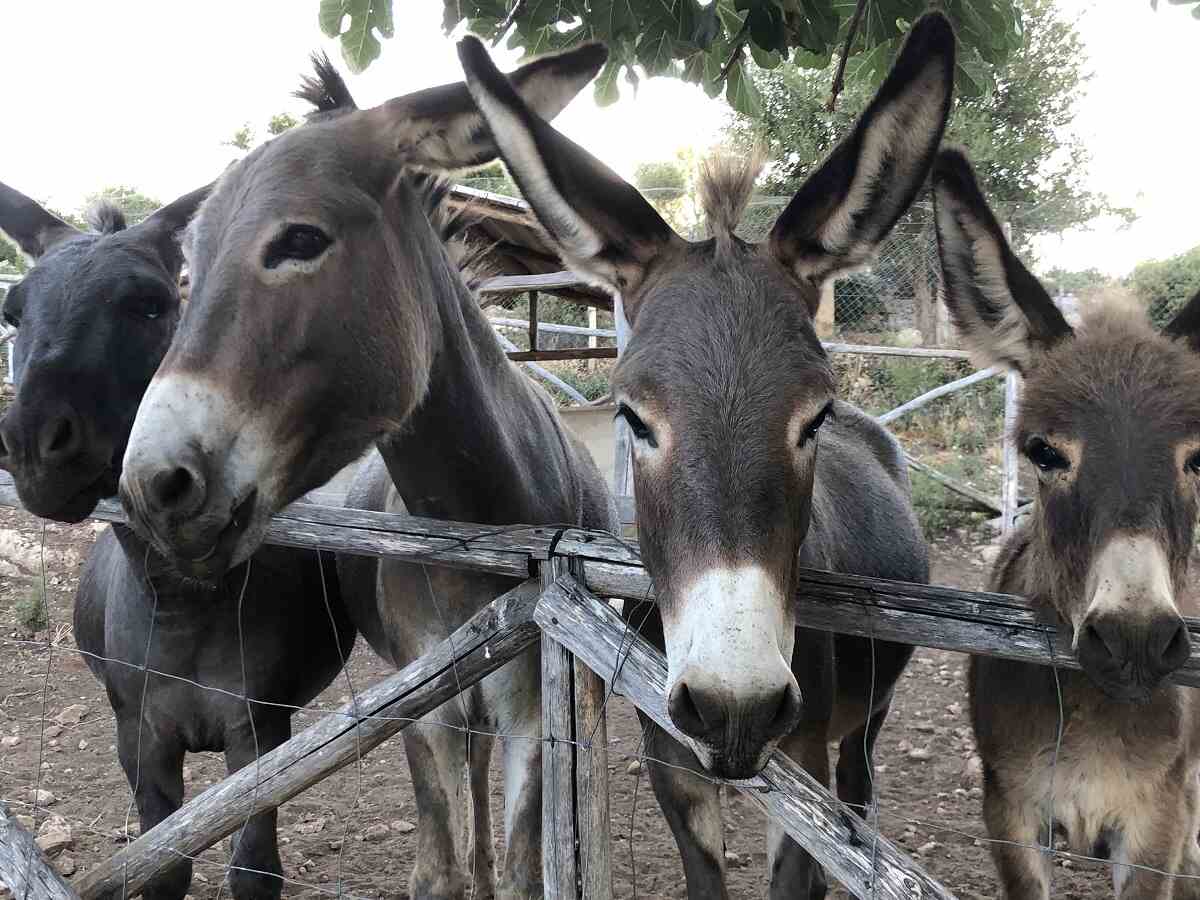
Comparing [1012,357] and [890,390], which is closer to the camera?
[1012,357]

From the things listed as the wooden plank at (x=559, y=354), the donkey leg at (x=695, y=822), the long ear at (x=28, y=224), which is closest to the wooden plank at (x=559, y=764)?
the donkey leg at (x=695, y=822)

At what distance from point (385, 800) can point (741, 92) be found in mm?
4109

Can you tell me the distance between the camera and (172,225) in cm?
325

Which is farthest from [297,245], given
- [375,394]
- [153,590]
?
[153,590]

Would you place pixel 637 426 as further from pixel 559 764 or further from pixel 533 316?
pixel 533 316

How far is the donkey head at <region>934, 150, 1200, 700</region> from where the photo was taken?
1713 millimetres

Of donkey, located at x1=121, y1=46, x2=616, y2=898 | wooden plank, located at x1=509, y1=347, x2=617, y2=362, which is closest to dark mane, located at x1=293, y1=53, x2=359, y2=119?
donkey, located at x1=121, y1=46, x2=616, y2=898

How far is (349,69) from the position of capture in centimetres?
339

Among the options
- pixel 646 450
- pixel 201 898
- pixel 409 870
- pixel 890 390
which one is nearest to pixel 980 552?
pixel 890 390

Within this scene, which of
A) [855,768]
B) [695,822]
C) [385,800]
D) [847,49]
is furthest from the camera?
[385,800]

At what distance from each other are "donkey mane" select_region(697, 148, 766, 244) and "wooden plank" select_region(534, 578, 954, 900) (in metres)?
1.01

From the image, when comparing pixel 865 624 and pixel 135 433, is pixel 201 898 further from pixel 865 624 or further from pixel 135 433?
pixel 865 624

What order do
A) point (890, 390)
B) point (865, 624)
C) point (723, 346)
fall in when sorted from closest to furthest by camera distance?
point (723, 346), point (865, 624), point (890, 390)

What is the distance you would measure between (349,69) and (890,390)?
1045 cm
